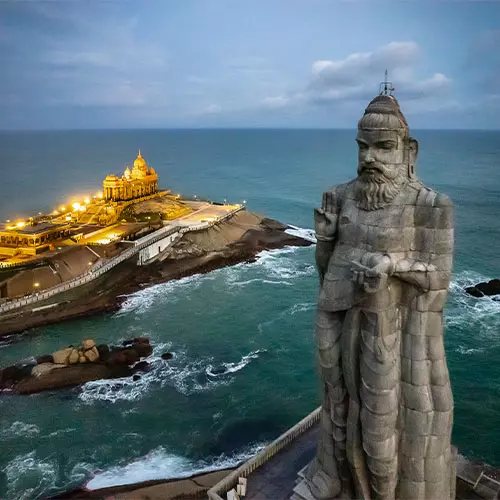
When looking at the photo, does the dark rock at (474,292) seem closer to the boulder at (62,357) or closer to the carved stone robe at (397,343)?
the boulder at (62,357)

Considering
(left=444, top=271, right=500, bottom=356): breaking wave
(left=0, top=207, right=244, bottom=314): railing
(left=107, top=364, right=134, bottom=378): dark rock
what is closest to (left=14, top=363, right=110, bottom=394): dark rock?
(left=107, top=364, right=134, bottom=378): dark rock

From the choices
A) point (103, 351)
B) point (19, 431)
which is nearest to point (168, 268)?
point (103, 351)

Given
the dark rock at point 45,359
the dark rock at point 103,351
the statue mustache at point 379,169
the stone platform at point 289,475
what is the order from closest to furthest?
1. the statue mustache at point 379,169
2. the stone platform at point 289,475
3. the dark rock at point 45,359
4. the dark rock at point 103,351

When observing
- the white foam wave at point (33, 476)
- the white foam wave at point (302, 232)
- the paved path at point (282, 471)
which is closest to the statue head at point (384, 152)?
the paved path at point (282, 471)

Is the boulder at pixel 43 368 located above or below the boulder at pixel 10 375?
above

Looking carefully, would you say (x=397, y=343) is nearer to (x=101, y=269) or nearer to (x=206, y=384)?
(x=206, y=384)

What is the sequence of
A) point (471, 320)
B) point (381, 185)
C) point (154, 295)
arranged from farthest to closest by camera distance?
point (154, 295), point (471, 320), point (381, 185)

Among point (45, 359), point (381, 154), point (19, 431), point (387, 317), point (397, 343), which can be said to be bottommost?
point (19, 431)
